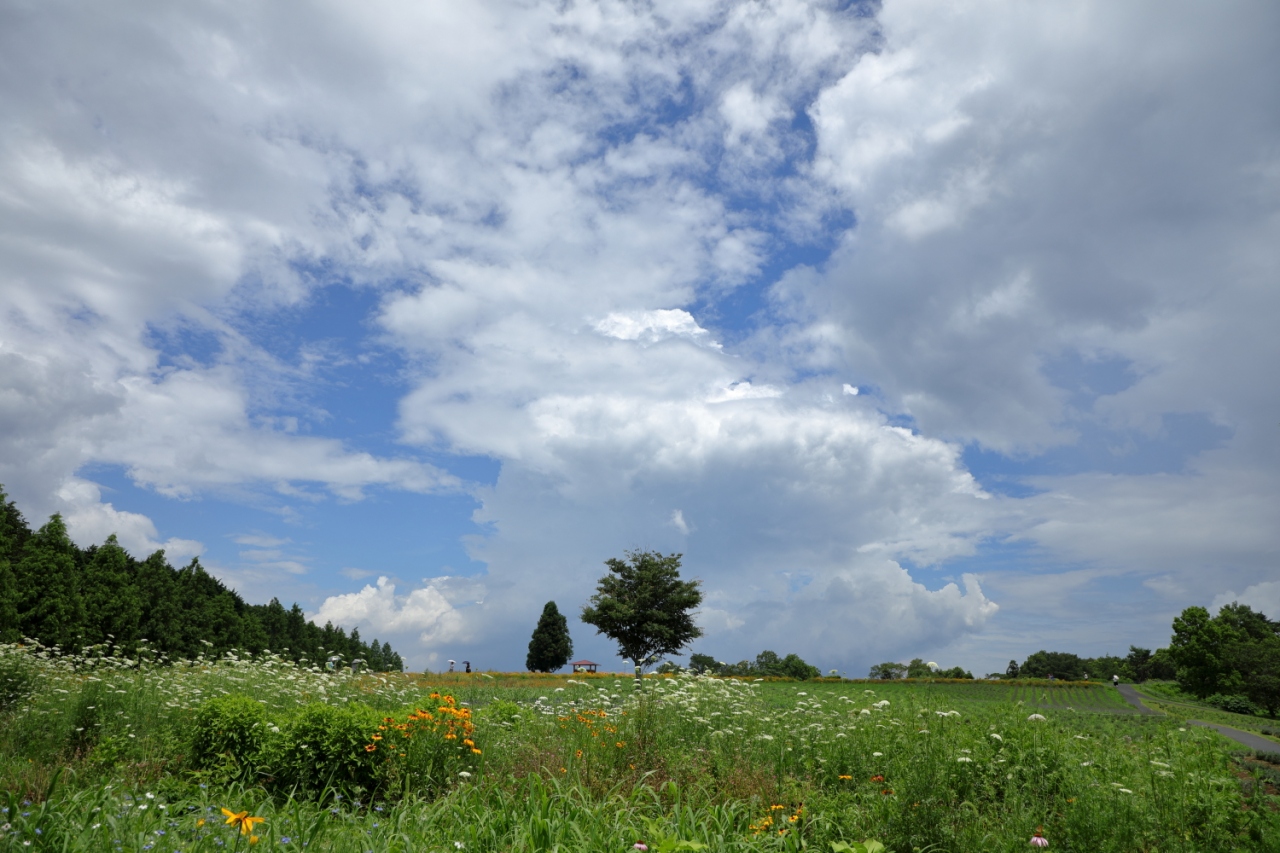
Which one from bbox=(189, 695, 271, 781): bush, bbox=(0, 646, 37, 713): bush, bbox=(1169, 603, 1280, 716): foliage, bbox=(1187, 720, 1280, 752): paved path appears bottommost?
bbox=(1187, 720, 1280, 752): paved path

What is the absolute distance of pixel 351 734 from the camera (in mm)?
7012

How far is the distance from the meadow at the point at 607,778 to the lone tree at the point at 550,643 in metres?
43.3

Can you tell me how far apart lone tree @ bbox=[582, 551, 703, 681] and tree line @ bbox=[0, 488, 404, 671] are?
9.39 m

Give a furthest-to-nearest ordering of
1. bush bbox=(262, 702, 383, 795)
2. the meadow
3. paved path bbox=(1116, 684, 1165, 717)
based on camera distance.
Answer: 1. paved path bbox=(1116, 684, 1165, 717)
2. bush bbox=(262, 702, 383, 795)
3. the meadow

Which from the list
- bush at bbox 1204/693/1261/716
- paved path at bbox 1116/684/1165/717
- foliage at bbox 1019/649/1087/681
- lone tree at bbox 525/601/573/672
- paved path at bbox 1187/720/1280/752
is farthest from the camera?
foliage at bbox 1019/649/1087/681

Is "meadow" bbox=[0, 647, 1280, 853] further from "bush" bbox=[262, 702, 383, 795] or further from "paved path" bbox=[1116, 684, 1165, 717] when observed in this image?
"paved path" bbox=[1116, 684, 1165, 717]

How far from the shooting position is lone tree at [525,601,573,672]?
52.2 meters

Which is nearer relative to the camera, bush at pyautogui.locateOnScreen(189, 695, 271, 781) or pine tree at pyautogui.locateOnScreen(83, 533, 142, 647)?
bush at pyautogui.locateOnScreen(189, 695, 271, 781)

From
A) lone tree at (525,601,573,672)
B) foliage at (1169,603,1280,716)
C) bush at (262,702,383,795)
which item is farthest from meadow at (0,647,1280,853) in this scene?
lone tree at (525,601,573,672)

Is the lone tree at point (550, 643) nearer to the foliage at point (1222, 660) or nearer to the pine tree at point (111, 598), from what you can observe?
the pine tree at point (111, 598)

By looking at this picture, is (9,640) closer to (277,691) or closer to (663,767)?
(277,691)

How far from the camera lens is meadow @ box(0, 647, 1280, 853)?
466cm

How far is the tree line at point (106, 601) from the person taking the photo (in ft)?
76.2

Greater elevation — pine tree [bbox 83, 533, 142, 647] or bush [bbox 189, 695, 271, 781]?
pine tree [bbox 83, 533, 142, 647]
